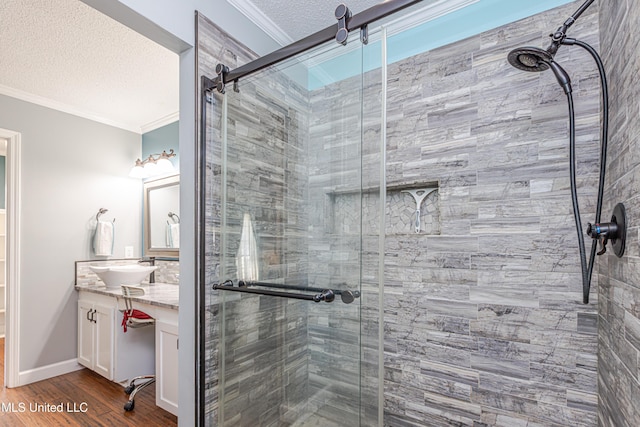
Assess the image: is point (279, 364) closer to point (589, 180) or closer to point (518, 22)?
point (589, 180)

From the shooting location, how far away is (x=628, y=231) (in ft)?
3.24

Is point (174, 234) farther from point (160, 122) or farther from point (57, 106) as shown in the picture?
point (57, 106)

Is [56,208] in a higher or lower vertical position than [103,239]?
higher

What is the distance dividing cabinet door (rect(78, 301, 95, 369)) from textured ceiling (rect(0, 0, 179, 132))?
70.6 inches

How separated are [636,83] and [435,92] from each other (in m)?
0.93

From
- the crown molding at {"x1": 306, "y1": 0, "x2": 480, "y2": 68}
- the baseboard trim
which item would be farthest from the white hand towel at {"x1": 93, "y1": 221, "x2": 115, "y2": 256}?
the crown molding at {"x1": 306, "y1": 0, "x2": 480, "y2": 68}

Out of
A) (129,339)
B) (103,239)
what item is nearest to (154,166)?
(103,239)

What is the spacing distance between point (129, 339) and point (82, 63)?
2.07 metres

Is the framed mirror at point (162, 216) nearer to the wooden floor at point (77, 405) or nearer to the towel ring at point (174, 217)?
the towel ring at point (174, 217)

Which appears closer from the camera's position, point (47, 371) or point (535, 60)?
point (535, 60)

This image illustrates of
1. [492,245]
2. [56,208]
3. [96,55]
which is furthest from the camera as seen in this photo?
[56,208]

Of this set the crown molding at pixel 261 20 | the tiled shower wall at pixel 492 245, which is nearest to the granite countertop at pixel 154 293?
the tiled shower wall at pixel 492 245

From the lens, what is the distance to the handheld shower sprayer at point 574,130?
42.3 inches

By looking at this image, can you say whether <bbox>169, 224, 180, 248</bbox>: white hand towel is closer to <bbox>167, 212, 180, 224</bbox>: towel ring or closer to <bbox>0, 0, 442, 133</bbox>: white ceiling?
<bbox>167, 212, 180, 224</bbox>: towel ring
